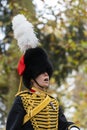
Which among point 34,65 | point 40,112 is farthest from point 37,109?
point 34,65

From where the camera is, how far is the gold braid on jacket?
624 cm

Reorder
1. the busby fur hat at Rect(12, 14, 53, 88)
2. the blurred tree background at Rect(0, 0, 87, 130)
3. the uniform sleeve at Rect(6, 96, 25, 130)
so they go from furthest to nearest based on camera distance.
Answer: the blurred tree background at Rect(0, 0, 87, 130), the busby fur hat at Rect(12, 14, 53, 88), the uniform sleeve at Rect(6, 96, 25, 130)

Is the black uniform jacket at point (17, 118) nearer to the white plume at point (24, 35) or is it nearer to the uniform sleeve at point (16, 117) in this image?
the uniform sleeve at point (16, 117)

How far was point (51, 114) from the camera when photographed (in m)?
6.34

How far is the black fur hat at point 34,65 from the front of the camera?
647cm

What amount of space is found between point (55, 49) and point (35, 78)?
20.7ft

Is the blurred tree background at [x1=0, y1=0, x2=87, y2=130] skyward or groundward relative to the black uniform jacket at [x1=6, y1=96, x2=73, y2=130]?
skyward

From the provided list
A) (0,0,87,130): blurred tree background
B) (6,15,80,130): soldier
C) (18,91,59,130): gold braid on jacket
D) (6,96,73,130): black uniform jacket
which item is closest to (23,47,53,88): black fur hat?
(6,15,80,130): soldier

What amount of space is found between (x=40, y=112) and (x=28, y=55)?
2.12 feet

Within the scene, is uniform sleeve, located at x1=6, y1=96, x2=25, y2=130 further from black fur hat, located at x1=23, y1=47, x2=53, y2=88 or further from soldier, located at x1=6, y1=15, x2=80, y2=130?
black fur hat, located at x1=23, y1=47, x2=53, y2=88

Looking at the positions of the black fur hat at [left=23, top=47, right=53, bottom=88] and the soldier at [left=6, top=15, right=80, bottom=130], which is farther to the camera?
the black fur hat at [left=23, top=47, right=53, bottom=88]

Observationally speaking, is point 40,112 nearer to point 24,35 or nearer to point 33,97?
point 33,97

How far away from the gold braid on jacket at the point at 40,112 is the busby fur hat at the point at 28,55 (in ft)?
0.61

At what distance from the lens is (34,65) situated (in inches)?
258
